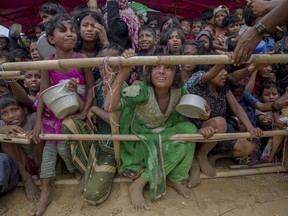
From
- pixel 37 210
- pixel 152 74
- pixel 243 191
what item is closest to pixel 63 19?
pixel 152 74

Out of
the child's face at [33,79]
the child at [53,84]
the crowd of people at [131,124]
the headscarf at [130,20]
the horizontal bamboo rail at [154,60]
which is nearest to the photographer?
the horizontal bamboo rail at [154,60]

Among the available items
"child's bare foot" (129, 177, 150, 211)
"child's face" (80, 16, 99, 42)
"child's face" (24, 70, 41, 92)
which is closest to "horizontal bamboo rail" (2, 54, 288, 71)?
"child's face" (24, 70, 41, 92)

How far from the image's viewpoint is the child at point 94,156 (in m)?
2.23

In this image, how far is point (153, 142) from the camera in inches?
90.0

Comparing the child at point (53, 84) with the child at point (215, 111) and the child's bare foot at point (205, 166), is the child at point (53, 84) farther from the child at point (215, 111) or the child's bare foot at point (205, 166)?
the child's bare foot at point (205, 166)

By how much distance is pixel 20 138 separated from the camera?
231 cm

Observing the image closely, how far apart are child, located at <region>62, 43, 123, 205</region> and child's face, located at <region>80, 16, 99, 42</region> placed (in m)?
0.57

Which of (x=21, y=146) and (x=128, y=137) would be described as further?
(x=21, y=146)

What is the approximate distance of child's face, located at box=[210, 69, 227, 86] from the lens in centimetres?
244

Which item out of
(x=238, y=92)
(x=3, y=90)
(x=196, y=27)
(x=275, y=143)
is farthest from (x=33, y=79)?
(x=196, y=27)

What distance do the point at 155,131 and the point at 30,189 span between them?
48.0 inches

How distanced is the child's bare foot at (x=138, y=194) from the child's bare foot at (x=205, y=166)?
569mm

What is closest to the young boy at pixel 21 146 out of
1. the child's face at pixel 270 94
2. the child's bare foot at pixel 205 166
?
the child's bare foot at pixel 205 166

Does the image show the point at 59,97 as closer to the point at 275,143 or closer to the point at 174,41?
the point at 174,41
